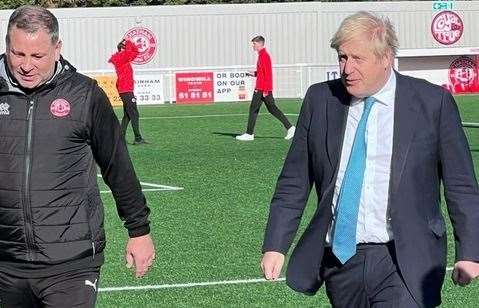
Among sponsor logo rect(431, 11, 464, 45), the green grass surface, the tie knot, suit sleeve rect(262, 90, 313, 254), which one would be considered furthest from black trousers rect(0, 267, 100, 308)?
sponsor logo rect(431, 11, 464, 45)

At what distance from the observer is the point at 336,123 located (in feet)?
16.0

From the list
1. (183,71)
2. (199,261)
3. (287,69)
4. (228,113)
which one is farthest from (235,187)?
(287,69)

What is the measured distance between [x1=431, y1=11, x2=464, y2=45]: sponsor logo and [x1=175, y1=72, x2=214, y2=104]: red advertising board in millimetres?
11325

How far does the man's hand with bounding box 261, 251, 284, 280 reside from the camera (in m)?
4.97

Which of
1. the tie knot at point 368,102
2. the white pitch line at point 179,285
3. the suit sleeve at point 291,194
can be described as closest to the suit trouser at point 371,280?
the suit sleeve at point 291,194

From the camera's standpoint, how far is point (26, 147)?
4859 mm

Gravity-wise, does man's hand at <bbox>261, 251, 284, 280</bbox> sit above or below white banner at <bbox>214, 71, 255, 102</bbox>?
above

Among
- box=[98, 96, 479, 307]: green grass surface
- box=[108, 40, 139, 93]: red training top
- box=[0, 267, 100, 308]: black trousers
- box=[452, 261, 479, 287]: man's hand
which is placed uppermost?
box=[108, 40, 139, 93]: red training top

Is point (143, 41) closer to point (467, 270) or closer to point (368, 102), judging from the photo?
point (368, 102)

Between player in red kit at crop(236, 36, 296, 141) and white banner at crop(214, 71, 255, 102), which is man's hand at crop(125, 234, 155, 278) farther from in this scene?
white banner at crop(214, 71, 255, 102)

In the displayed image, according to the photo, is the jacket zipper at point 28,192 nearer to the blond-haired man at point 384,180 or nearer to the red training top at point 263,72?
the blond-haired man at point 384,180

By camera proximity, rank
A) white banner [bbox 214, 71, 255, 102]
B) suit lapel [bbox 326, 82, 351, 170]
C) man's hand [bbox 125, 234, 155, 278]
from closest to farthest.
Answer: suit lapel [bbox 326, 82, 351, 170], man's hand [bbox 125, 234, 155, 278], white banner [bbox 214, 71, 255, 102]

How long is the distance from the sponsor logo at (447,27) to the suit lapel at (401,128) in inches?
1595

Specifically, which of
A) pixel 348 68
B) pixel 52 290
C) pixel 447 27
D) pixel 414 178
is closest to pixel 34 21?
pixel 52 290
